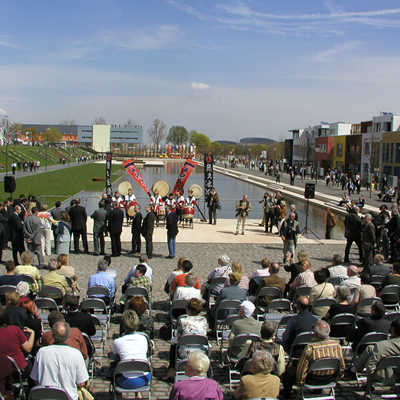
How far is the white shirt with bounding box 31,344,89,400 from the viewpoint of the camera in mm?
5125

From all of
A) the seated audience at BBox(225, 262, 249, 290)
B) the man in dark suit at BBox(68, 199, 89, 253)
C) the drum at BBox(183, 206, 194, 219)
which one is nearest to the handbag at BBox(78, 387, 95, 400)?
the seated audience at BBox(225, 262, 249, 290)

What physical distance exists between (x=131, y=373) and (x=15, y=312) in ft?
6.07

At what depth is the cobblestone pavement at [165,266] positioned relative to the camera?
6664 millimetres

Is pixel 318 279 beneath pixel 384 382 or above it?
above

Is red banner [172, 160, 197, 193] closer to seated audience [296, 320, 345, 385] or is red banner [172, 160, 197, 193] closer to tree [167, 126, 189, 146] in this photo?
seated audience [296, 320, 345, 385]

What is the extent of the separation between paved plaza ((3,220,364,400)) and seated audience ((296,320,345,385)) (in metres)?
0.90

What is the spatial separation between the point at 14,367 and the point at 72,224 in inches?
401

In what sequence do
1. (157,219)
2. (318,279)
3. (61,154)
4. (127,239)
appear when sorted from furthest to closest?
(61,154) < (157,219) < (127,239) < (318,279)

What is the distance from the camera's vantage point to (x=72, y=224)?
15578mm

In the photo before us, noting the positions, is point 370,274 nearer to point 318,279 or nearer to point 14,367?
point 318,279

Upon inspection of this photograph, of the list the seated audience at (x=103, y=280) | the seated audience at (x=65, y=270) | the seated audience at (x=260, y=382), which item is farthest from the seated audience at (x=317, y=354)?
the seated audience at (x=65, y=270)

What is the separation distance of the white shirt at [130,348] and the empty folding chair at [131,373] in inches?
6.9

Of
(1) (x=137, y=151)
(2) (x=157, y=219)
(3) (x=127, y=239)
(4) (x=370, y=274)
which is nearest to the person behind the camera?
(4) (x=370, y=274)

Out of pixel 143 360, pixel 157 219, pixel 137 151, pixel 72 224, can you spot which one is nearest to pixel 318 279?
pixel 143 360
